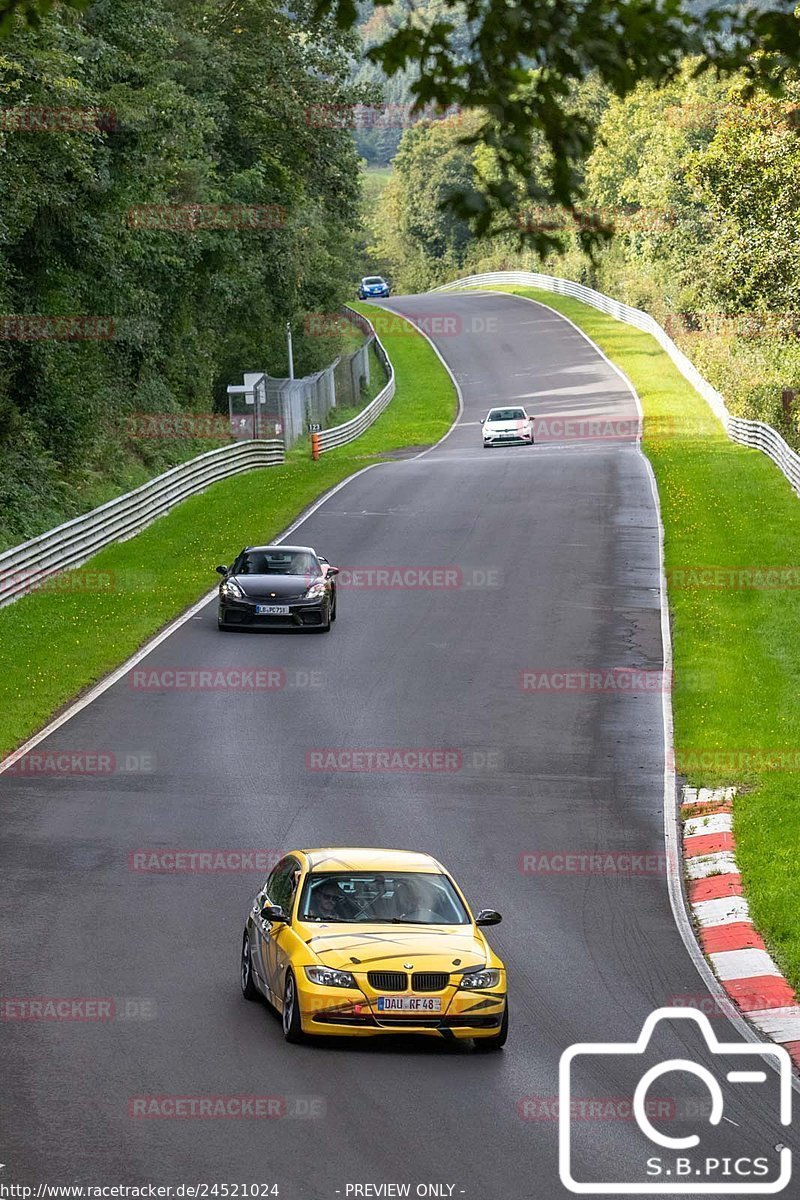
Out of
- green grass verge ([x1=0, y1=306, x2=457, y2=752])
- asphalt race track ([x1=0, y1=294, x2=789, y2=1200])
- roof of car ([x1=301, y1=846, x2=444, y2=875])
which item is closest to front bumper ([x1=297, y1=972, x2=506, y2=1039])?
asphalt race track ([x1=0, y1=294, x2=789, y2=1200])

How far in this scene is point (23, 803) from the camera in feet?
62.8

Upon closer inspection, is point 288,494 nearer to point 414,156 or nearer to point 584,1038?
point 584,1038

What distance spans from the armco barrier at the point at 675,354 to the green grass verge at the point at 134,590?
1207 cm

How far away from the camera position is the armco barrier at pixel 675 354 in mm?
47025

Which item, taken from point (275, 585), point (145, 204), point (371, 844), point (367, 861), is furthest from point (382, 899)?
point (145, 204)

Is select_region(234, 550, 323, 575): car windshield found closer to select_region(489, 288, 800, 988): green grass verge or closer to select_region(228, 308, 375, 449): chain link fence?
select_region(489, 288, 800, 988): green grass verge

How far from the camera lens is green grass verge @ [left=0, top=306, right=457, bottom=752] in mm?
25594

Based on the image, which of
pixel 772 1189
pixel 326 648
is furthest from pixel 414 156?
pixel 772 1189

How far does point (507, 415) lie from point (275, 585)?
103 feet

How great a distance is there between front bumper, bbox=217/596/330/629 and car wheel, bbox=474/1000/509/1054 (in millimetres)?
17914

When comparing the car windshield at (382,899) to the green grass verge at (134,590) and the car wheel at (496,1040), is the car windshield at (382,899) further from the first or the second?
the green grass verge at (134,590)

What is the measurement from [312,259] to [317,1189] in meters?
59.0

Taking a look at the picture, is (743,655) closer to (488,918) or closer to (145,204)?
(488,918)

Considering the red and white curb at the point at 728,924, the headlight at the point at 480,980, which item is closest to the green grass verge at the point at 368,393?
the red and white curb at the point at 728,924
